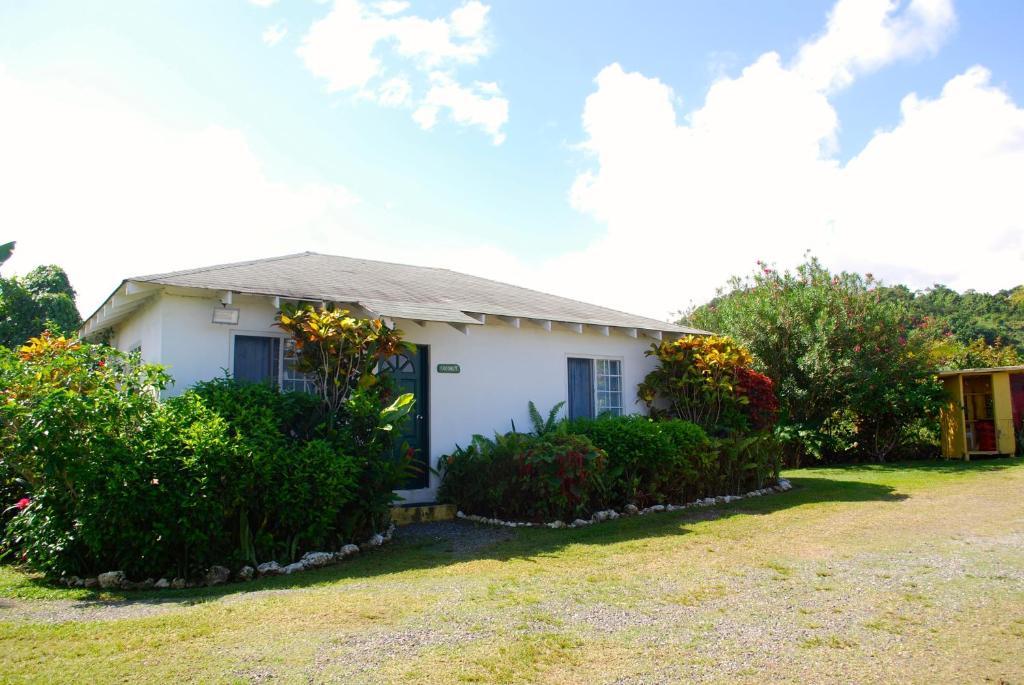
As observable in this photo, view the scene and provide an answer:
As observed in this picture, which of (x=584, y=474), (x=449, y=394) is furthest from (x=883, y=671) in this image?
(x=449, y=394)

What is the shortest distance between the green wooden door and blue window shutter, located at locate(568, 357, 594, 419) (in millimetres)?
3272

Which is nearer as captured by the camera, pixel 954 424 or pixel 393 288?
pixel 393 288

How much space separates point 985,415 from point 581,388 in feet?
42.0

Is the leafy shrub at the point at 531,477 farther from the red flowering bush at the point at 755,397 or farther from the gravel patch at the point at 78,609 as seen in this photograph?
the red flowering bush at the point at 755,397

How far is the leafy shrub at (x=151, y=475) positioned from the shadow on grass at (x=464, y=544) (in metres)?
0.44

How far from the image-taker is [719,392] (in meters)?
13.2

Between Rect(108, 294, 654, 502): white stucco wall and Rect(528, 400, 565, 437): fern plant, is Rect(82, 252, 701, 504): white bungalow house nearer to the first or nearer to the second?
Rect(108, 294, 654, 502): white stucco wall

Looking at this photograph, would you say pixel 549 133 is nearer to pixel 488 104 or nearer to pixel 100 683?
pixel 488 104

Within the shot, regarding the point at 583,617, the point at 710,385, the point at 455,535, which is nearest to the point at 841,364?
the point at 710,385

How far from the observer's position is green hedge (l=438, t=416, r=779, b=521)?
372 inches

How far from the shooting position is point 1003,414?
17719 mm

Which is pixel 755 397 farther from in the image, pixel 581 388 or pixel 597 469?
pixel 597 469

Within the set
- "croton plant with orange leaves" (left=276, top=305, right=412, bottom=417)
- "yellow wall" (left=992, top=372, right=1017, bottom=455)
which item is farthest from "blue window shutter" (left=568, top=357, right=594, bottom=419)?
"yellow wall" (left=992, top=372, right=1017, bottom=455)

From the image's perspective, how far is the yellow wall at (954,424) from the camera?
58.2 feet
